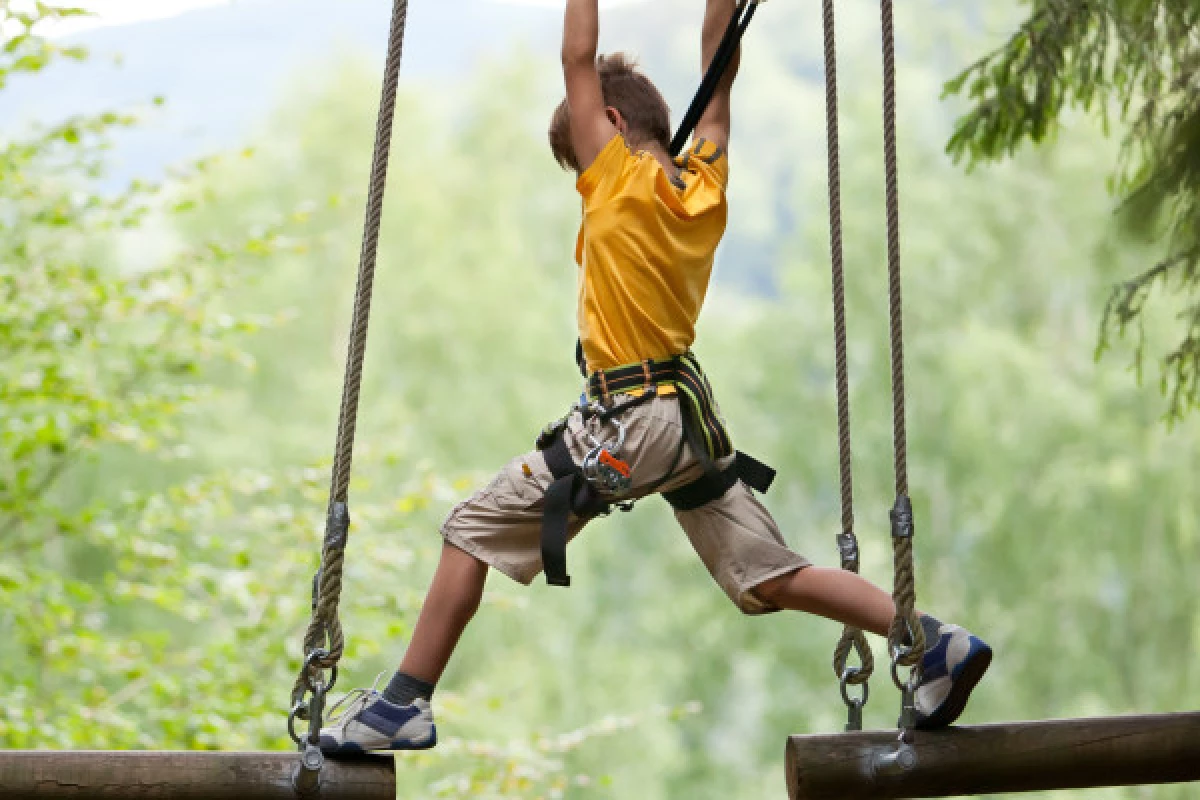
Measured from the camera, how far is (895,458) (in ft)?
6.85

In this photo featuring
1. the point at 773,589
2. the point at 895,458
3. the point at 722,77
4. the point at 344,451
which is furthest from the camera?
the point at 722,77

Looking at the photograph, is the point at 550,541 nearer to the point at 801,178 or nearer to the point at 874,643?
the point at 874,643

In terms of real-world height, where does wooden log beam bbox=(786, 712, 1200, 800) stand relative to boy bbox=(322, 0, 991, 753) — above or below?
below

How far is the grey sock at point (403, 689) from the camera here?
6.79ft

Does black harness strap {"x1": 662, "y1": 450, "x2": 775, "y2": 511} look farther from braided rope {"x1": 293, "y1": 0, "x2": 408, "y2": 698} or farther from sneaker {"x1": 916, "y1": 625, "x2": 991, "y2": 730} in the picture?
braided rope {"x1": 293, "y1": 0, "x2": 408, "y2": 698}

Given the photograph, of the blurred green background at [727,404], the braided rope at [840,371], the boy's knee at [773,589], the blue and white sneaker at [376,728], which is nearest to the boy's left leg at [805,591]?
the boy's knee at [773,589]

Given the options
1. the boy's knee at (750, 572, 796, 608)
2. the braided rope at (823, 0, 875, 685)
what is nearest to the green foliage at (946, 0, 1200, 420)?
the braided rope at (823, 0, 875, 685)

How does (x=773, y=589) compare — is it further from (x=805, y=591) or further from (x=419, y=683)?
(x=419, y=683)

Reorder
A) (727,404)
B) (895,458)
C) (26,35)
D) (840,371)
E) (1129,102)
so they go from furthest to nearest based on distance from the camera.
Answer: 1. (727,404)
2. (26,35)
3. (1129,102)
4. (840,371)
5. (895,458)

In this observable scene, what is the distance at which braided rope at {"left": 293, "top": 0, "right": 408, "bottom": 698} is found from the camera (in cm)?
197

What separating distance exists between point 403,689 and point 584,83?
87 cm

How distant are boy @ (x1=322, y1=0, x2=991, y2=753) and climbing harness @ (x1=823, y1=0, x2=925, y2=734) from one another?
0.05m

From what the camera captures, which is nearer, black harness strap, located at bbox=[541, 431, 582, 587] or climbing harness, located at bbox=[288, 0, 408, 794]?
climbing harness, located at bbox=[288, 0, 408, 794]

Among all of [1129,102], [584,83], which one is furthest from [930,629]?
[1129,102]
